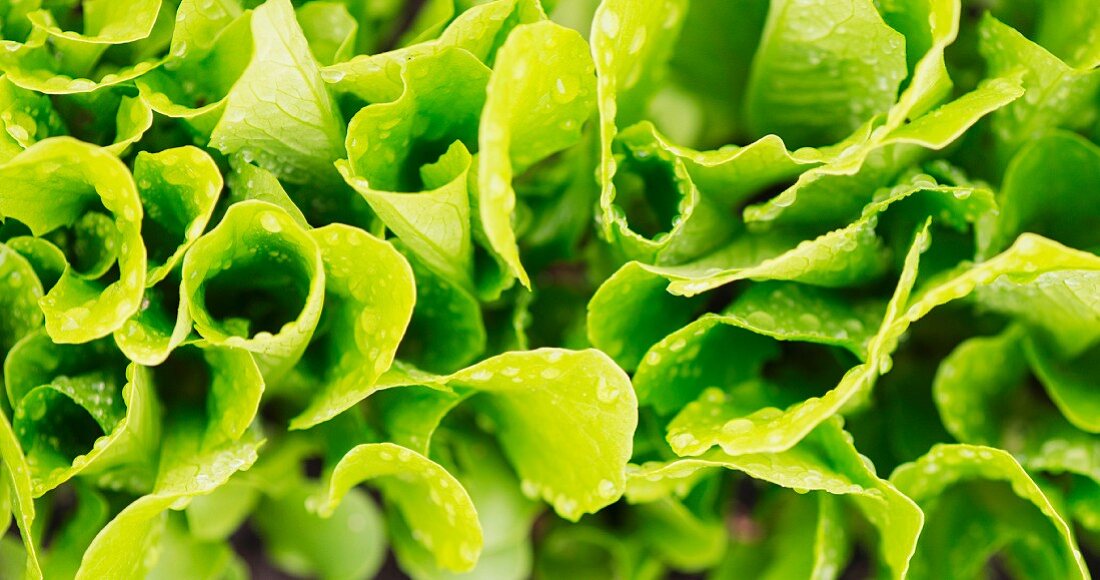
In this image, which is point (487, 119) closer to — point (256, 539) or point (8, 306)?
point (8, 306)

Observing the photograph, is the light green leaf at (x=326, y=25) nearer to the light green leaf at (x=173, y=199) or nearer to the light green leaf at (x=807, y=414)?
the light green leaf at (x=173, y=199)

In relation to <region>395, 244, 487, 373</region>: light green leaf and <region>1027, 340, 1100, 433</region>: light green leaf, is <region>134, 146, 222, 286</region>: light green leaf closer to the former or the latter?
<region>395, 244, 487, 373</region>: light green leaf

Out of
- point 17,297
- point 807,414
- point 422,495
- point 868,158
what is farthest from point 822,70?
point 17,297

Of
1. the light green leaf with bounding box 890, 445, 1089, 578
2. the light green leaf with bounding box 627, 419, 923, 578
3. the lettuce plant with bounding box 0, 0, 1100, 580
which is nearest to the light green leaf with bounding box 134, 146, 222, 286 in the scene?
the lettuce plant with bounding box 0, 0, 1100, 580

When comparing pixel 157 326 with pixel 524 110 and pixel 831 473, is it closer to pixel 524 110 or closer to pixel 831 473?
pixel 524 110

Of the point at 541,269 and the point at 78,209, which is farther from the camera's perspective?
the point at 541,269

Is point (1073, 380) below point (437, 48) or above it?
below

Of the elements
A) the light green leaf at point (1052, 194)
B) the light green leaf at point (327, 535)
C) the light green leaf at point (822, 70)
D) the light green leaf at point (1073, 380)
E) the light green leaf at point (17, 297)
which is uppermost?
the light green leaf at point (822, 70)

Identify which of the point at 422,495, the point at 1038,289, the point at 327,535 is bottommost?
the point at 327,535

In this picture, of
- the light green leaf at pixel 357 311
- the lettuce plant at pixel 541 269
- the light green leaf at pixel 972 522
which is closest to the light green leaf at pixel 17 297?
the lettuce plant at pixel 541 269
